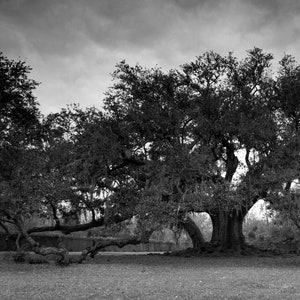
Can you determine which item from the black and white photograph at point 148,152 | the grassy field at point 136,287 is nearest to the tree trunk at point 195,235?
the black and white photograph at point 148,152

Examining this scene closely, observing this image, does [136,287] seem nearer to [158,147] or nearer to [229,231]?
[158,147]

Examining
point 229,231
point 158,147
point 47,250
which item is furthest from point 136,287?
point 229,231

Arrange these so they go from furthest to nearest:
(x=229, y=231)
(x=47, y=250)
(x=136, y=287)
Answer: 1. (x=229, y=231)
2. (x=47, y=250)
3. (x=136, y=287)

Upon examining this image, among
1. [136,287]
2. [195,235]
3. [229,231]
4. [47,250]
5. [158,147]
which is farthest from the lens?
[195,235]

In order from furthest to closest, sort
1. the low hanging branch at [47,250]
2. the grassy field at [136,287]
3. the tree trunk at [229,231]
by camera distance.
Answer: the tree trunk at [229,231] → the low hanging branch at [47,250] → the grassy field at [136,287]

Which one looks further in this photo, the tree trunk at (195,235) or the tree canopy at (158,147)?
the tree trunk at (195,235)

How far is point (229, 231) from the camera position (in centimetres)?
2539

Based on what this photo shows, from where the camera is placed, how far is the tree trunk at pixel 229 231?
25047 mm

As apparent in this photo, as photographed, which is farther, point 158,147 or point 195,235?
point 195,235

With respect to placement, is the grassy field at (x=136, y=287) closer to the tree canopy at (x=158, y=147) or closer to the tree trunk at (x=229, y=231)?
the tree canopy at (x=158, y=147)

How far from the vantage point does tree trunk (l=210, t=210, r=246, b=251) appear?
25.0 metres

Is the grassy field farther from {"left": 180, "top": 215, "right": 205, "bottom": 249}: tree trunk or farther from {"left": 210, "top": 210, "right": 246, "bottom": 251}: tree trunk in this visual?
{"left": 180, "top": 215, "right": 205, "bottom": 249}: tree trunk

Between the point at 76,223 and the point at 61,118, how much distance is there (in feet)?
21.4

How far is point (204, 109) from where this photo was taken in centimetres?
2078
